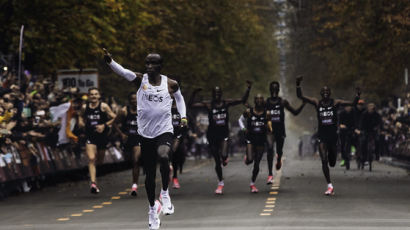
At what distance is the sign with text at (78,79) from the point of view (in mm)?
29625

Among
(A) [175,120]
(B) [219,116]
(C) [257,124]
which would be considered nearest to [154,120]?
(B) [219,116]

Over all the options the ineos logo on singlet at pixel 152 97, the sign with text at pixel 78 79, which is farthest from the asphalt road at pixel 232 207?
the sign with text at pixel 78 79

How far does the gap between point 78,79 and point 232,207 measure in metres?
14.7

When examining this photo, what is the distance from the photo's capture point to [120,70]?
11.9 metres

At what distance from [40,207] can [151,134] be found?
5166mm

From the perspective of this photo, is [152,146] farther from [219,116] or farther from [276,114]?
[276,114]

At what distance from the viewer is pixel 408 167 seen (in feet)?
104

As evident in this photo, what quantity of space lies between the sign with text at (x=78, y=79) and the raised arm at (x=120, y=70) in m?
17.2

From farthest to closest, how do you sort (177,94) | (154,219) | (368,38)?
(368,38) < (177,94) < (154,219)

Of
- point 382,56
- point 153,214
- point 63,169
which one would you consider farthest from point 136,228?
point 382,56

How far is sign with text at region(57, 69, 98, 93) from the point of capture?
29625 millimetres

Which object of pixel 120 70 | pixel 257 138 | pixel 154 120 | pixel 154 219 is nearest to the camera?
pixel 120 70

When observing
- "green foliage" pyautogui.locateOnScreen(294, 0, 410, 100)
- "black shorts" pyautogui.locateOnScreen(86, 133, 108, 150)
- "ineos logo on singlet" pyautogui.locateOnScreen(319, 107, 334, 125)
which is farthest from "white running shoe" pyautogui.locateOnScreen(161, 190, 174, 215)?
"green foliage" pyautogui.locateOnScreen(294, 0, 410, 100)

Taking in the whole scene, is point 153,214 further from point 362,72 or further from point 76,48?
point 362,72
